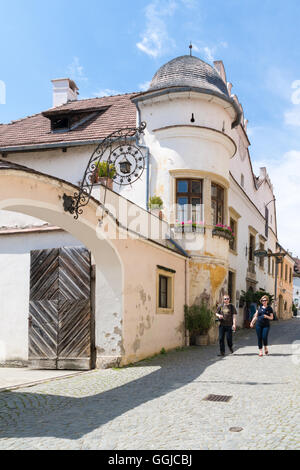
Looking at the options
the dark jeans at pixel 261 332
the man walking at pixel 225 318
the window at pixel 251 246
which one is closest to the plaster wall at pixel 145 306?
the man walking at pixel 225 318

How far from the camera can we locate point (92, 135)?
18266mm

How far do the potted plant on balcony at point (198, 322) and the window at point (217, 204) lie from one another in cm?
295

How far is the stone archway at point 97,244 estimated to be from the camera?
8948 mm

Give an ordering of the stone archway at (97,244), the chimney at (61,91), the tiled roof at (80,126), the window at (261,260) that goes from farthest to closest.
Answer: the window at (261,260) < the chimney at (61,91) < the tiled roof at (80,126) < the stone archway at (97,244)

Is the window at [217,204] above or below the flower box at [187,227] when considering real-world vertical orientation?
above

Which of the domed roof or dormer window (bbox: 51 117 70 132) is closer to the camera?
the domed roof

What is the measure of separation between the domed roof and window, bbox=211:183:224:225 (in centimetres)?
320

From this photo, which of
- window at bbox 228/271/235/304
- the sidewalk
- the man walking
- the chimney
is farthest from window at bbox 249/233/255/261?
the sidewalk

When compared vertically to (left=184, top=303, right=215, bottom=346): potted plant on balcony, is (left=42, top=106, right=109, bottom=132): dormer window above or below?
above

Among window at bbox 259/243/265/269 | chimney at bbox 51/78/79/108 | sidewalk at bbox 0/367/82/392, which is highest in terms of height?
chimney at bbox 51/78/79/108

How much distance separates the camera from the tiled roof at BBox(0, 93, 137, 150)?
18438 millimetres

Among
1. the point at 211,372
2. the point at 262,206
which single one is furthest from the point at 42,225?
the point at 262,206

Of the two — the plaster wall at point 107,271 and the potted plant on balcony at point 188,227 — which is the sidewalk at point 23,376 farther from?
the potted plant on balcony at point 188,227

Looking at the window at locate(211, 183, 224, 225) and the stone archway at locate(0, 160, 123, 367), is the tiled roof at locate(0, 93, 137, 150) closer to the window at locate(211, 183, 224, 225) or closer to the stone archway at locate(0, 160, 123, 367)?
the window at locate(211, 183, 224, 225)
